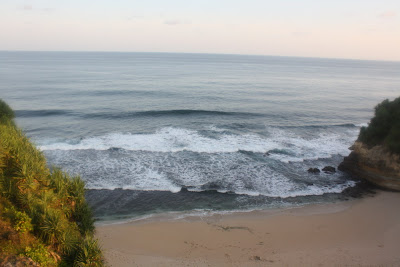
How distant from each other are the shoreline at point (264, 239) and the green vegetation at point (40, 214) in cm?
471

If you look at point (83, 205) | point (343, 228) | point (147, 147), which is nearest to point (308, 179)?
point (343, 228)

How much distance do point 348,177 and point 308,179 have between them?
3.65 m

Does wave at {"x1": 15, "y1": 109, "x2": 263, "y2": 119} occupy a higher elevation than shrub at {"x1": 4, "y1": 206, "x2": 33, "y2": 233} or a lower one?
lower

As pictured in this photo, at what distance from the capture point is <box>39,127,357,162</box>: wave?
27.5 metres

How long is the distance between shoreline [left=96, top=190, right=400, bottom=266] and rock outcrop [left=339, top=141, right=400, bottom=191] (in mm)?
3572

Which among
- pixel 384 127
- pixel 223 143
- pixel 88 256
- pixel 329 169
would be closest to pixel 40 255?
pixel 88 256

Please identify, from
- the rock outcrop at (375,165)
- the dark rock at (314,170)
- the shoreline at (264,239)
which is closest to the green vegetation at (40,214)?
the shoreline at (264,239)

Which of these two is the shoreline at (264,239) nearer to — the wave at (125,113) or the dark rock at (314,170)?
the dark rock at (314,170)

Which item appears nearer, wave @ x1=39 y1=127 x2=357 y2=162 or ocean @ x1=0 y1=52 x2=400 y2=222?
ocean @ x1=0 y1=52 x2=400 y2=222

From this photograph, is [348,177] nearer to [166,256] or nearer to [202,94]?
[166,256]

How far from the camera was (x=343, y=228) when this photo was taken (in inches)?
656

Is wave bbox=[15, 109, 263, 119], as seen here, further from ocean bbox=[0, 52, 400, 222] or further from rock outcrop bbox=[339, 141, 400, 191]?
rock outcrop bbox=[339, 141, 400, 191]

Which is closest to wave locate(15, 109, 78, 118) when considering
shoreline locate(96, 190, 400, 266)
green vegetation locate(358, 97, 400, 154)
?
shoreline locate(96, 190, 400, 266)

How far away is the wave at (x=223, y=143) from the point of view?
27516 millimetres
